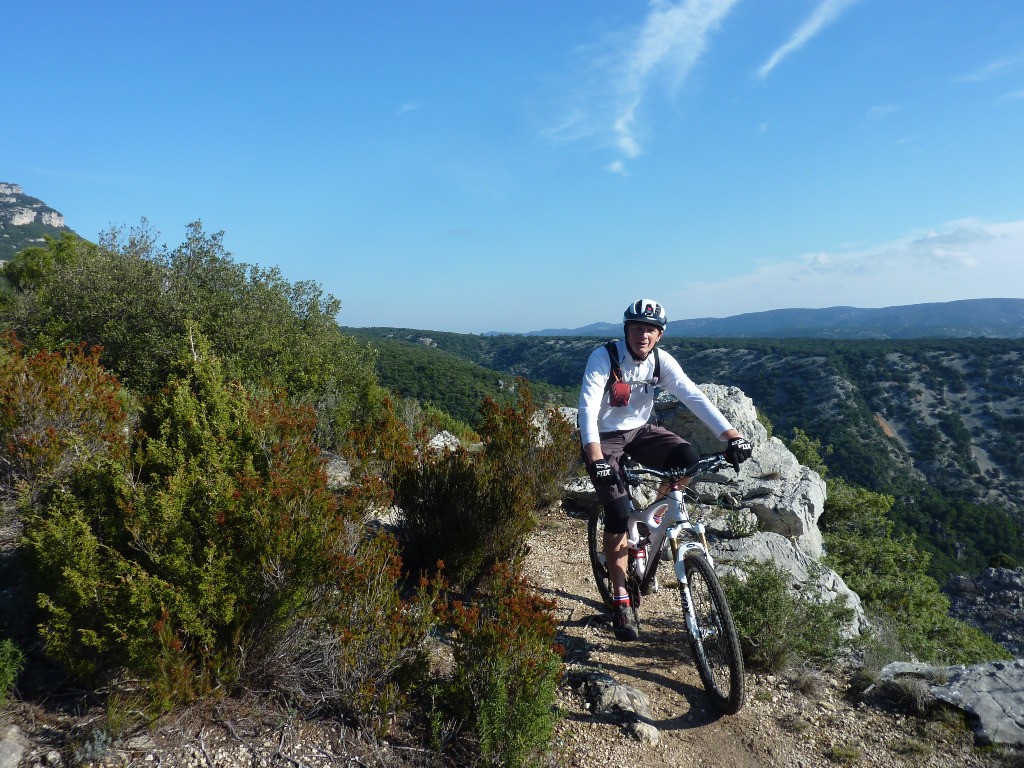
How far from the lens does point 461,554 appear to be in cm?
A: 445

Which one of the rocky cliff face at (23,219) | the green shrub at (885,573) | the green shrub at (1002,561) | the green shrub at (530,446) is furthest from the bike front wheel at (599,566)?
the rocky cliff face at (23,219)

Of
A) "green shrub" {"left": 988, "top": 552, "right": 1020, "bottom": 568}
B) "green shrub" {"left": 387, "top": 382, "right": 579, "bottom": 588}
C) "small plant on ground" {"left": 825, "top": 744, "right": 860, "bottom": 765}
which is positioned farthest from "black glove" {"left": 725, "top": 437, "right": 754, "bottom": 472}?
"green shrub" {"left": 988, "top": 552, "right": 1020, "bottom": 568}

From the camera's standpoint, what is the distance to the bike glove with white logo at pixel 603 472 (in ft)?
10.5

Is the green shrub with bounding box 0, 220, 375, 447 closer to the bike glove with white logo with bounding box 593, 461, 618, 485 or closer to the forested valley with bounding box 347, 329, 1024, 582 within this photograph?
the bike glove with white logo with bounding box 593, 461, 618, 485

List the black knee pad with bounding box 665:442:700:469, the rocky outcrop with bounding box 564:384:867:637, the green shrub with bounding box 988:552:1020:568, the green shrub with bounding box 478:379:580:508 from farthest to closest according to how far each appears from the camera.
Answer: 1. the green shrub with bounding box 988:552:1020:568
2. the green shrub with bounding box 478:379:580:508
3. the rocky outcrop with bounding box 564:384:867:637
4. the black knee pad with bounding box 665:442:700:469

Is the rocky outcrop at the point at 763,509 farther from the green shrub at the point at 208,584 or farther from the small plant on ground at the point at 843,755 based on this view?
the green shrub at the point at 208,584

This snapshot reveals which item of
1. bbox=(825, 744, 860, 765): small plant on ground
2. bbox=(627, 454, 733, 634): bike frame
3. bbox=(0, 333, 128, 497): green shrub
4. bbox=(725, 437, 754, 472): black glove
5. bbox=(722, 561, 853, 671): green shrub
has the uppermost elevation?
bbox=(0, 333, 128, 497): green shrub

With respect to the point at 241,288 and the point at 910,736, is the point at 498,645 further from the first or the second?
the point at 241,288

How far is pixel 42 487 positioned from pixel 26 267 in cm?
3643

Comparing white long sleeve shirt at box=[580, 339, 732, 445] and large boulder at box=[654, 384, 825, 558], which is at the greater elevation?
white long sleeve shirt at box=[580, 339, 732, 445]

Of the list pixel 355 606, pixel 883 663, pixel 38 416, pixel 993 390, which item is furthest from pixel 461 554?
pixel 993 390

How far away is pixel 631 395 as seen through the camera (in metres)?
3.71

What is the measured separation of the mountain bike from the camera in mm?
2994

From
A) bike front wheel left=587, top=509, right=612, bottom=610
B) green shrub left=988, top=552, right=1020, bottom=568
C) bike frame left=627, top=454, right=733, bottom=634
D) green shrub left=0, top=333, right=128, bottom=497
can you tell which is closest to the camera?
bike frame left=627, top=454, right=733, bottom=634
